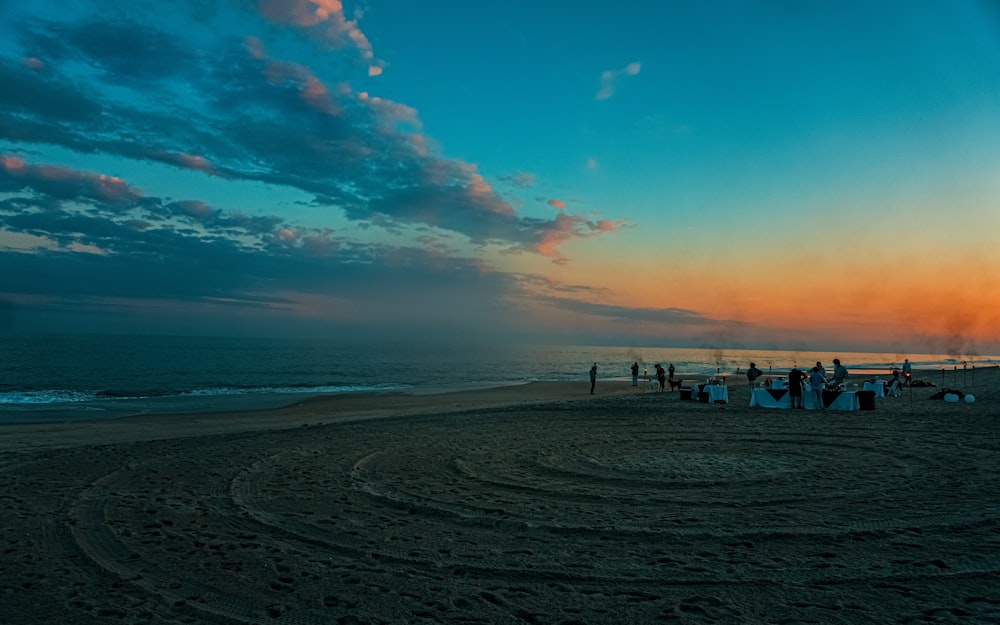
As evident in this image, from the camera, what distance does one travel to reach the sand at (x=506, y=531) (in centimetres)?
498

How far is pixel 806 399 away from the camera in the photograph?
21672 millimetres

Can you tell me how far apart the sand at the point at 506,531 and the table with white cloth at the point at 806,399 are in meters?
6.63

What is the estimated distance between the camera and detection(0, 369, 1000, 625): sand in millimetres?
4977

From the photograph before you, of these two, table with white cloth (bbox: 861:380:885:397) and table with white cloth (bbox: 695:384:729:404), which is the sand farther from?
table with white cloth (bbox: 861:380:885:397)

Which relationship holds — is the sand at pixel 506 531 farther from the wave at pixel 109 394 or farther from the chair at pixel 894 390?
the wave at pixel 109 394

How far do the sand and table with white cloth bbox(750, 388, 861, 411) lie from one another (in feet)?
21.8

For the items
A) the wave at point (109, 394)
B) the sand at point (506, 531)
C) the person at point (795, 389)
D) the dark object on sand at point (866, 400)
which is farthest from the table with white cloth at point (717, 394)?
the wave at point (109, 394)

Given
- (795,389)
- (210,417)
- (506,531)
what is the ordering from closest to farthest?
(506,531) < (795,389) < (210,417)

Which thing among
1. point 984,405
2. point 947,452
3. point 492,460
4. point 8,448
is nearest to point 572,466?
point 492,460

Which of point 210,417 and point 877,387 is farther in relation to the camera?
point 877,387

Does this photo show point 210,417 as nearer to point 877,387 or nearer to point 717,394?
point 717,394

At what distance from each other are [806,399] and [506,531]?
59.9 ft

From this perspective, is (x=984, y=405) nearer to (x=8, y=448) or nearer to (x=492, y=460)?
(x=492, y=460)

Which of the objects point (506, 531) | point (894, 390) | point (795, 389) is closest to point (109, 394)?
point (506, 531)
